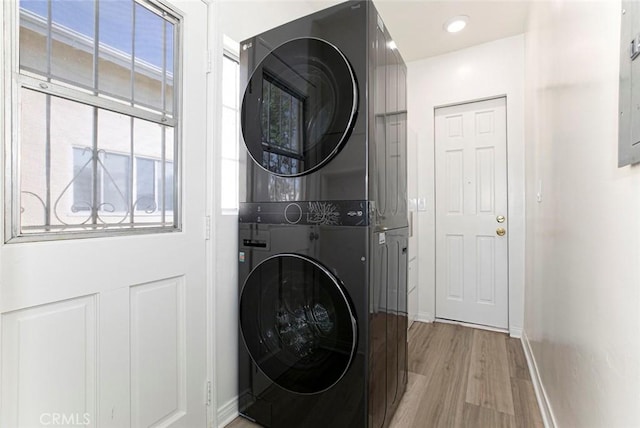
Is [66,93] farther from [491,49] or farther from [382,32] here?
[491,49]

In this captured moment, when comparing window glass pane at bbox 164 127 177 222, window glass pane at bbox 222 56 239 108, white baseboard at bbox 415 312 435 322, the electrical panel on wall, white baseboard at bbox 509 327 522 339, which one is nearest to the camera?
the electrical panel on wall

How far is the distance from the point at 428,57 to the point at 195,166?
8.48 ft

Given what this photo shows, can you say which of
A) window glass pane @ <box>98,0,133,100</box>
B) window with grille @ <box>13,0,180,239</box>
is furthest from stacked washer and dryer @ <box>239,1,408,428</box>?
window glass pane @ <box>98,0,133,100</box>

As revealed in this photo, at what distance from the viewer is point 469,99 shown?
2719 mm

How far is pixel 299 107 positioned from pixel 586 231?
1096 millimetres

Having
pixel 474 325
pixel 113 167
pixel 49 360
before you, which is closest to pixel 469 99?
pixel 474 325

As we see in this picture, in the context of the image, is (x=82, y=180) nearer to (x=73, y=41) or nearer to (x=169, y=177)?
(x=169, y=177)

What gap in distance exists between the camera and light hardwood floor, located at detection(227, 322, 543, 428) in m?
1.50

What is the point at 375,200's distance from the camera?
1184mm

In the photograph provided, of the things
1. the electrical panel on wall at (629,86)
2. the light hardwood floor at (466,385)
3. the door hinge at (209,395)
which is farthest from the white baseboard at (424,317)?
the electrical panel on wall at (629,86)

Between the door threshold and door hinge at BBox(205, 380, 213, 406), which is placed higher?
door hinge at BBox(205, 380, 213, 406)

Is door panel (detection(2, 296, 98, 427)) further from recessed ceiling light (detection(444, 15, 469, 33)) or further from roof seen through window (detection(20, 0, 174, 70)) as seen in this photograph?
recessed ceiling light (detection(444, 15, 469, 33))

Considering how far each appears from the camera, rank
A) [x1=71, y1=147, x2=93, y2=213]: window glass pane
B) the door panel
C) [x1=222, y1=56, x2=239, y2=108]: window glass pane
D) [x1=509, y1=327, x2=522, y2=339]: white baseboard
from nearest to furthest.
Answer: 1. the door panel
2. [x1=71, y1=147, x2=93, y2=213]: window glass pane
3. [x1=222, y1=56, x2=239, y2=108]: window glass pane
4. [x1=509, y1=327, x2=522, y2=339]: white baseboard
